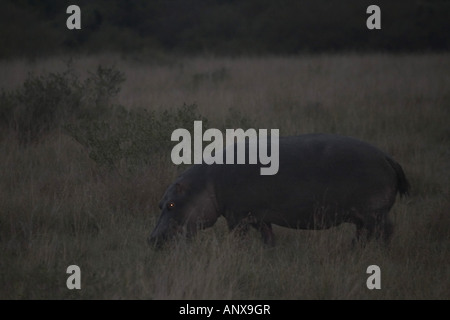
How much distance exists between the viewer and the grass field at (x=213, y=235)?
3828 millimetres

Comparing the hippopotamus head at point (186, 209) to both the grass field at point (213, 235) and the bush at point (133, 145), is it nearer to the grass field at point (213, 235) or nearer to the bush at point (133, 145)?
the grass field at point (213, 235)

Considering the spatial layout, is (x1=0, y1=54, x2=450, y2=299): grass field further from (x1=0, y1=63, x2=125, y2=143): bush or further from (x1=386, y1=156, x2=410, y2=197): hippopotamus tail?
(x1=386, y1=156, x2=410, y2=197): hippopotamus tail

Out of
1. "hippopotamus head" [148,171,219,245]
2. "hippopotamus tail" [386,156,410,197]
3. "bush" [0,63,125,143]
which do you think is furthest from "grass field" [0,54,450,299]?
"hippopotamus tail" [386,156,410,197]

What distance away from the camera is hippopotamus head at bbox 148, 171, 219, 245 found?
4.62 metres

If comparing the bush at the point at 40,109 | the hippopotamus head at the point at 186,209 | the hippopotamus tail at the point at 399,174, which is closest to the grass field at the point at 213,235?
the hippopotamus head at the point at 186,209

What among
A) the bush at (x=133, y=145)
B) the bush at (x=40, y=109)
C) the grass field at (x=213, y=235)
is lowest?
the grass field at (x=213, y=235)

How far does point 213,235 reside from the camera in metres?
4.85

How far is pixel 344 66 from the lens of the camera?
15594 millimetres

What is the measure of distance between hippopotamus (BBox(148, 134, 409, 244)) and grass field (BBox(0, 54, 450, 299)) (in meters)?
0.20

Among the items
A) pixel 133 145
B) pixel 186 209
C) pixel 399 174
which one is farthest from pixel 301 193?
pixel 133 145

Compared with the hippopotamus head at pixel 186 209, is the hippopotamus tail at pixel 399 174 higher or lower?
higher

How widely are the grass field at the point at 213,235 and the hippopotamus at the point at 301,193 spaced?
0.67ft

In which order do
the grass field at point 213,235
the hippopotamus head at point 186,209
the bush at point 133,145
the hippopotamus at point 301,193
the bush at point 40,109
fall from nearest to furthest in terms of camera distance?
the grass field at point 213,235 → the hippopotamus at point 301,193 → the hippopotamus head at point 186,209 → the bush at point 133,145 → the bush at point 40,109

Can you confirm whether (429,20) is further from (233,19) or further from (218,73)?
(218,73)
